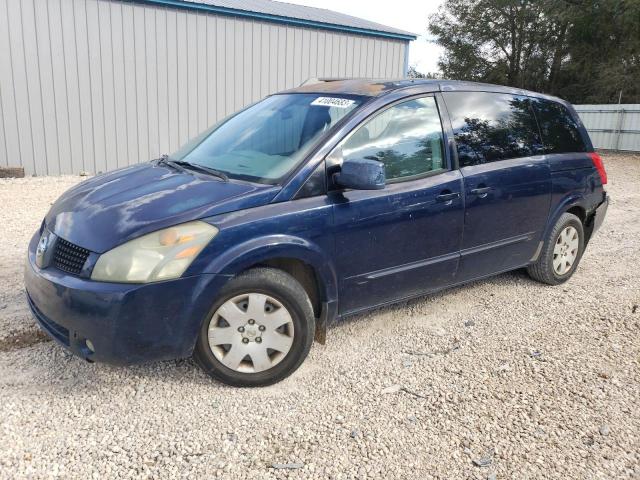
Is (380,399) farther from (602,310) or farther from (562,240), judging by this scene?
(562,240)

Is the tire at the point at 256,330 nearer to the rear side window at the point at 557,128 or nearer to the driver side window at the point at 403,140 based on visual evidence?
the driver side window at the point at 403,140

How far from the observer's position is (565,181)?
4633mm

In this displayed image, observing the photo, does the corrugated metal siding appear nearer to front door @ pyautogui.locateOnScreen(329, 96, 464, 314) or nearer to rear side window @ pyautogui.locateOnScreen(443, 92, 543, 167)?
rear side window @ pyautogui.locateOnScreen(443, 92, 543, 167)

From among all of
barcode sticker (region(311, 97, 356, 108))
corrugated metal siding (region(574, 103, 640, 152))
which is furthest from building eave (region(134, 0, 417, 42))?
corrugated metal siding (region(574, 103, 640, 152))

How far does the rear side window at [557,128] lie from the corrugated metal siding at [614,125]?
15.6 metres

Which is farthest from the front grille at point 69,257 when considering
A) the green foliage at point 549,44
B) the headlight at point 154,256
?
the green foliage at point 549,44

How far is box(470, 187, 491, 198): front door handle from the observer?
12.6 feet

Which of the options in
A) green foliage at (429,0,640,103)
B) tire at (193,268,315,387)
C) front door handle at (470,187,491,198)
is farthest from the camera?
green foliage at (429,0,640,103)

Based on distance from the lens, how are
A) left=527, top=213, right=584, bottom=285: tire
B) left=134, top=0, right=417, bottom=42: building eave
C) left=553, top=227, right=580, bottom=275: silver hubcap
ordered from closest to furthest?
1. left=527, top=213, right=584, bottom=285: tire
2. left=553, top=227, right=580, bottom=275: silver hubcap
3. left=134, top=0, right=417, bottom=42: building eave

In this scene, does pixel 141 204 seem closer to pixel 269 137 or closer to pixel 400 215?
pixel 269 137

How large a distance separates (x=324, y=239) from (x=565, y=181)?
8.54 feet

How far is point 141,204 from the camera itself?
2.94 metres

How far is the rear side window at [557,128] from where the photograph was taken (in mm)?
4625

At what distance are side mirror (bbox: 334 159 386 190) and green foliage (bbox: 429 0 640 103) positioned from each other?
2368 centimetres
